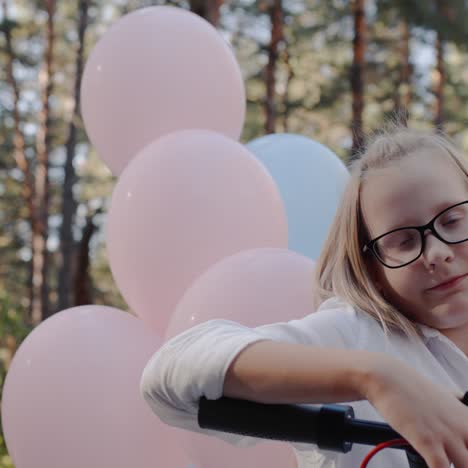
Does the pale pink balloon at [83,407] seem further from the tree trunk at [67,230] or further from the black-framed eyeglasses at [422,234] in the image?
the tree trunk at [67,230]

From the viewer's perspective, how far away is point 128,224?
2430mm

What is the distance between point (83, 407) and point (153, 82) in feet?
4.35

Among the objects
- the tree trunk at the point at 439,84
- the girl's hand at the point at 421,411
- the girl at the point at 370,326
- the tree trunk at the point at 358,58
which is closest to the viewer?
the girl's hand at the point at 421,411

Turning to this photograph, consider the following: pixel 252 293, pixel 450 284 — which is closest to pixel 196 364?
pixel 450 284

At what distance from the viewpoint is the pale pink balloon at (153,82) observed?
2.79 meters

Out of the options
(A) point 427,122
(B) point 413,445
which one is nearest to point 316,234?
(B) point 413,445

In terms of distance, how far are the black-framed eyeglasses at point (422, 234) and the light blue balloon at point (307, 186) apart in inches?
70.0

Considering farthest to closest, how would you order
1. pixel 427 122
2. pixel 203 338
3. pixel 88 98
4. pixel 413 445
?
pixel 427 122 → pixel 88 98 → pixel 203 338 → pixel 413 445

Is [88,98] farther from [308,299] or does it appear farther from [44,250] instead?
[44,250]

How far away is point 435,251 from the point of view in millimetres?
1156

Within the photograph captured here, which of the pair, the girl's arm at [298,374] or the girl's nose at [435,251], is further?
the girl's nose at [435,251]

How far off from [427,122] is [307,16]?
402 cm

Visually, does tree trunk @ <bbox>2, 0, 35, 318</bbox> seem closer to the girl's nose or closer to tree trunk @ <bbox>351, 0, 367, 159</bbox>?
tree trunk @ <bbox>351, 0, 367, 159</bbox>

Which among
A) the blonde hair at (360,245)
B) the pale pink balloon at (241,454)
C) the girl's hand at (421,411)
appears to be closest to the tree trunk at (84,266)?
the pale pink balloon at (241,454)
